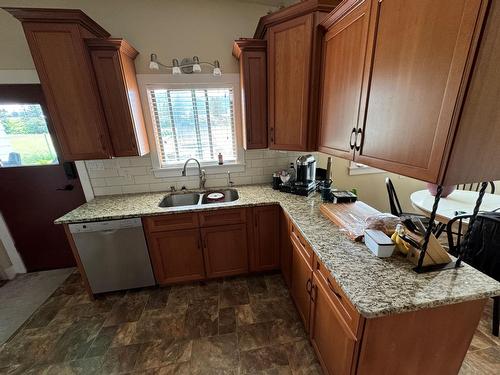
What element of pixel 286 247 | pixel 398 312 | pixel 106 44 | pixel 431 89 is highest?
pixel 106 44

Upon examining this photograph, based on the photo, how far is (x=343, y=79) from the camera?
138cm

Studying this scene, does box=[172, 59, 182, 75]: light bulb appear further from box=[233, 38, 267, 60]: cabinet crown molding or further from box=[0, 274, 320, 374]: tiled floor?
box=[0, 274, 320, 374]: tiled floor

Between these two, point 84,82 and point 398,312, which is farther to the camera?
point 84,82

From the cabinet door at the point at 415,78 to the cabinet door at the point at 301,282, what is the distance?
836 mm

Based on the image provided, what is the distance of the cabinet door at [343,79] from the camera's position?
1195 millimetres

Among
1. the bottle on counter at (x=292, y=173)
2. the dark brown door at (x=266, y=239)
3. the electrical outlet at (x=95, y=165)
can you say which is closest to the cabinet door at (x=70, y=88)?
the electrical outlet at (x=95, y=165)

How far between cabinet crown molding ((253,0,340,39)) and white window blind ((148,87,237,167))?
2.38 ft

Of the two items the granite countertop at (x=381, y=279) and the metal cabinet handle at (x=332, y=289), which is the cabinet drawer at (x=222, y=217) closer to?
the granite countertop at (x=381, y=279)

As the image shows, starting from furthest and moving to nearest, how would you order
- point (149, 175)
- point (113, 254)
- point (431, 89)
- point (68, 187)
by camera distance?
point (149, 175) → point (68, 187) → point (113, 254) → point (431, 89)

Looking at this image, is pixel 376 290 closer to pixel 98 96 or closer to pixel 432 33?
pixel 432 33

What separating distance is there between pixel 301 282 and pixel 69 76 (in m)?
2.52

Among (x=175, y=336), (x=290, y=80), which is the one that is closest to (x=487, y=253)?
(x=290, y=80)

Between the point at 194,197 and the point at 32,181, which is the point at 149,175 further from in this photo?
the point at 32,181

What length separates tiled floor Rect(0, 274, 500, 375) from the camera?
1.46m
